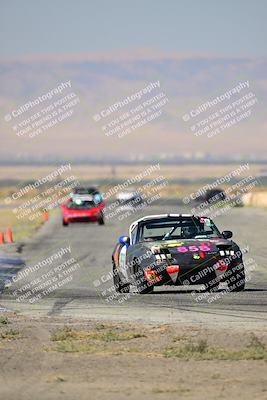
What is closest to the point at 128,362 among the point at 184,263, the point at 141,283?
the point at 184,263

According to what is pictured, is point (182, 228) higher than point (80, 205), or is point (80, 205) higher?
point (182, 228)

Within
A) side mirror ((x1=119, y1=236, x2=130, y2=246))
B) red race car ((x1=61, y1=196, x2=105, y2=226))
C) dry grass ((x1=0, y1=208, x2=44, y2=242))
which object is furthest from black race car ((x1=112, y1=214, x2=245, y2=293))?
red race car ((x1=61, y1=196, x2=105, y2=226))

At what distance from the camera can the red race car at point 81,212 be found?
57.4 m

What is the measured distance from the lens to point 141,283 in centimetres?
1970

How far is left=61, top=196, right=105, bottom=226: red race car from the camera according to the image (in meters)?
57.4

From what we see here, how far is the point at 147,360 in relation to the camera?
12094 millimetres

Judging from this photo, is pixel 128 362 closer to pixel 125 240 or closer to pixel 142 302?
pixel 142 302

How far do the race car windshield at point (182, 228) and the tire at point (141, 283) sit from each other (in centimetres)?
94

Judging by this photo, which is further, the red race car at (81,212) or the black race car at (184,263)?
the red race car at (81,212)

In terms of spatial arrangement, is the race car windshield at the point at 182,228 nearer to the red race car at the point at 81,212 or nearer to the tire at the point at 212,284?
the tire at the point at 212,284

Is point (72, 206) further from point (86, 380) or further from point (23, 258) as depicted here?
point (86, 380)

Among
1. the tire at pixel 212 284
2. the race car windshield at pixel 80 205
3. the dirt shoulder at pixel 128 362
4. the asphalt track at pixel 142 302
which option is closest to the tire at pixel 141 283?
the asphalt track at pixel 142 302

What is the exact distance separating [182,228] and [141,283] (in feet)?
5.42

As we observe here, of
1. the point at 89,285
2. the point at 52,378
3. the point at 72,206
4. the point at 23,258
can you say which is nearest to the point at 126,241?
the point at 89,285
